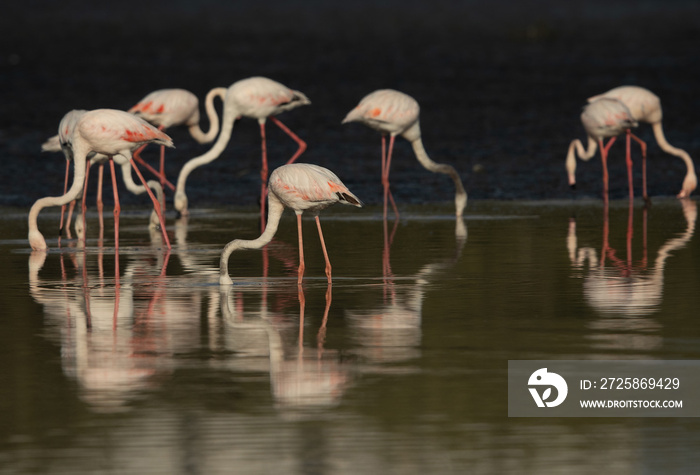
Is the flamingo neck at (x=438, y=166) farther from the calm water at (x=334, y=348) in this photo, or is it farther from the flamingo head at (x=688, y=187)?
the flamingo head at (x=688, y=187)

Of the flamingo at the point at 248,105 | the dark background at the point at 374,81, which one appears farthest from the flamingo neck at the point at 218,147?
the dark background at the point at 374,81

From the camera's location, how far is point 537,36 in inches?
2366

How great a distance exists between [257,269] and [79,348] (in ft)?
11.2

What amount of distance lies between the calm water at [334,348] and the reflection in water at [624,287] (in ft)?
0.10

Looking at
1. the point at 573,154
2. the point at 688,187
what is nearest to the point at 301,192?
the point at 573,154

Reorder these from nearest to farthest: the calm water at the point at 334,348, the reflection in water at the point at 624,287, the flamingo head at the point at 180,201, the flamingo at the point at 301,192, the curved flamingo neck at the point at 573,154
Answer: the calm water at the point at 334,348 → the reflection in water at the point at 624,287 → the flamingo at the point at 301,192 → the flamingo head at the point at 180,201 → the curved flamingo neck at the point at 573,154

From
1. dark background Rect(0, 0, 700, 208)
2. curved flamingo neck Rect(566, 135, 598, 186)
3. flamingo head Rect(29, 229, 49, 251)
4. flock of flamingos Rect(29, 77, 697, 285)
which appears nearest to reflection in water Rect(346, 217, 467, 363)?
flock of flamingos Rect(29, 77, 697, 285)

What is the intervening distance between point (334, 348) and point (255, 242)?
258 cm

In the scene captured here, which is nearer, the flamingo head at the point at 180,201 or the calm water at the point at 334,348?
the calm water at the point at 334,348

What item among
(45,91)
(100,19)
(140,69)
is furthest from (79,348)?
(100,19)

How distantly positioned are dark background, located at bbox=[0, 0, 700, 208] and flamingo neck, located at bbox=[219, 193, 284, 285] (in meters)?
6.91

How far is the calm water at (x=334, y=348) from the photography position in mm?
6180

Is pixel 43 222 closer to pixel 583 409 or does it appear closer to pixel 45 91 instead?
pixel 583 409

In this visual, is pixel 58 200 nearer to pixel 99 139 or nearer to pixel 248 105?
pixel 99 139
